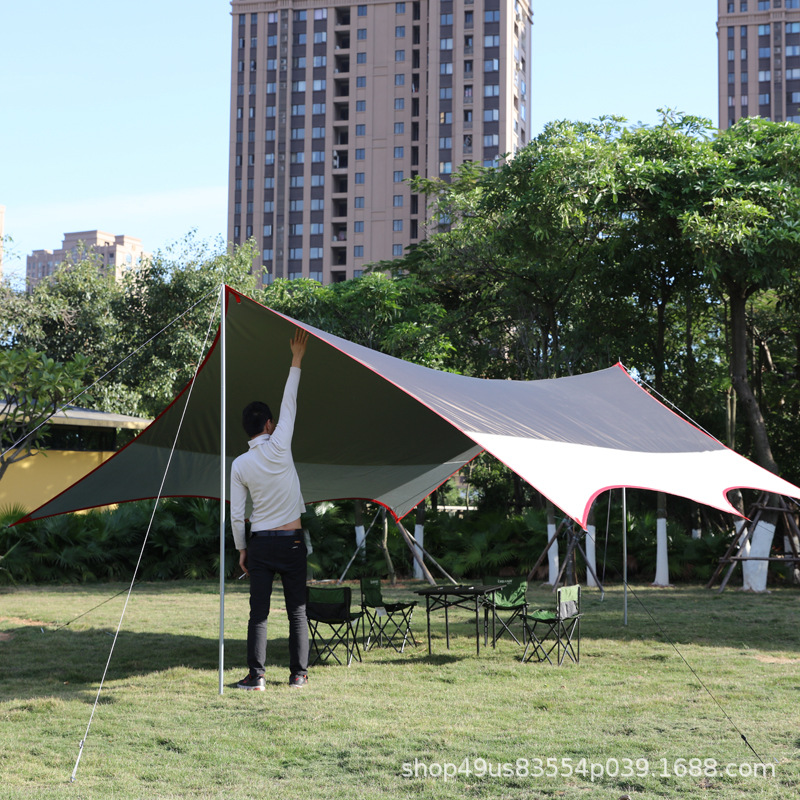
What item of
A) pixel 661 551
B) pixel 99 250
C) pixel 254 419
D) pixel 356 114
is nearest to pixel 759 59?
pixel 356 114

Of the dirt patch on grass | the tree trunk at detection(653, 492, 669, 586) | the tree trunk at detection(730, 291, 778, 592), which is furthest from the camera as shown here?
the tree trunk at detection(653, 492, 669, 586)

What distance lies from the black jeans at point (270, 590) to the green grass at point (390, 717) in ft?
0.85

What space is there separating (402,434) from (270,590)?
2.84 meters

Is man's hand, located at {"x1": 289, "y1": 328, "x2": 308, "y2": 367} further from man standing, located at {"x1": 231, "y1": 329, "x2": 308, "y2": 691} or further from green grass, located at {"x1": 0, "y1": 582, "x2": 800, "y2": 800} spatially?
green grass, located at {"x1": 0, "y1": 582, "x2": 800, "y2": 800}

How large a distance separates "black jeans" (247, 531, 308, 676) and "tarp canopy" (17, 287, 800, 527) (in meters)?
1.36

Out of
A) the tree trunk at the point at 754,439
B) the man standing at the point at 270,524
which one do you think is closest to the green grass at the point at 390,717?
the man standing at the point at 270,524

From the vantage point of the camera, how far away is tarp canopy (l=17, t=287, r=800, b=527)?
18.8 feet

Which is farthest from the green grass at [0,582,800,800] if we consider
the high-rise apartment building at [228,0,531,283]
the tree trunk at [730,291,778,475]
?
the high-rise apartment building at [228,0,531,283]

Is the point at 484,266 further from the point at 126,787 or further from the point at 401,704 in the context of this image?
the point at 126,787

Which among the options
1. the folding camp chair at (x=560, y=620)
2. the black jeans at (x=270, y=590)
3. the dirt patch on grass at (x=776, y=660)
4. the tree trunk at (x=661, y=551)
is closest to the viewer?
the black jeans at (x=270, y=590)

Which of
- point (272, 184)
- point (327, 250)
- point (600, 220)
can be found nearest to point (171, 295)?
point (600, 220)

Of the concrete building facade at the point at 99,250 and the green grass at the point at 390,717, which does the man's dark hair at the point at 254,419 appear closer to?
Answer: the green grass at the point at 390,717

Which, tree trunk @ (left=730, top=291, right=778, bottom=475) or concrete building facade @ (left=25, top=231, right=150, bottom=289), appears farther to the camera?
concrete building facade @ (left=25, top=231, right=150, bottom=289)

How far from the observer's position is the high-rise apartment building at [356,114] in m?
64.6
